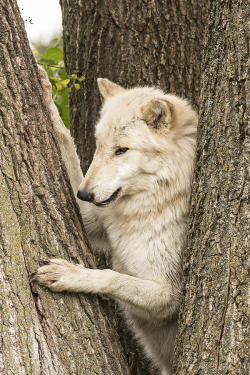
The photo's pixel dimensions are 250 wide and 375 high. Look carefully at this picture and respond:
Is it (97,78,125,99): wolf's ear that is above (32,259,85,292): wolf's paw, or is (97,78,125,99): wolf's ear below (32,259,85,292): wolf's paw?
above

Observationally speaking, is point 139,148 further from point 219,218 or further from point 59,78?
point 59,78

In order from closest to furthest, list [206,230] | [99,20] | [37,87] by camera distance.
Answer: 1. [206,230]
2. [37,87]
3. [99,20]

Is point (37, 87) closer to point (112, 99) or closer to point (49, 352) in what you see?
point (112, 99)

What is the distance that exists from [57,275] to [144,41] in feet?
8.23

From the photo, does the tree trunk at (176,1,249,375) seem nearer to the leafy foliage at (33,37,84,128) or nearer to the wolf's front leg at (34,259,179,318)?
the wolf's front leg at (34,259,179,318)

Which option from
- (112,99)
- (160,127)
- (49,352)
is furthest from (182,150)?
(49,352)

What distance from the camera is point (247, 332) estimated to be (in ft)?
7.48

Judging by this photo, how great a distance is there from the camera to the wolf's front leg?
267cm

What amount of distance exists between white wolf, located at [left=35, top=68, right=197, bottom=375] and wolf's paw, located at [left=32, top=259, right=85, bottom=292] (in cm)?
51

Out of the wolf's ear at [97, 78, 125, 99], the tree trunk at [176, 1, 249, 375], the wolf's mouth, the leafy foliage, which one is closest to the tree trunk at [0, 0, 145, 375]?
the wolf's mouth

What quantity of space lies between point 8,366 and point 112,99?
7.25ft

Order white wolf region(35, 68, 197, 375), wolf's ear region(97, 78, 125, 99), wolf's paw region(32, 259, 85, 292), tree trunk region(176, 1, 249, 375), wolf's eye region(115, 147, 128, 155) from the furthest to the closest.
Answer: wolf's ear region(97, 78, 125, 99)
wolf's eye region(115, 147, 128, 155)
white wolf region(35, 68, 197, 375)
wolf's paw region(32, 259, 85, 292)
tree trunk region(176, 1, 249, 375)

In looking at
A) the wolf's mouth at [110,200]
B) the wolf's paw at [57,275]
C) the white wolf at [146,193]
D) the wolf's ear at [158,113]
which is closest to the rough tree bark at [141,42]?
the white wolf at [146,193]

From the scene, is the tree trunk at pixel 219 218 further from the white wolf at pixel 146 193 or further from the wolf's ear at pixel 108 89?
the wolf's ear at pixel 108 89
